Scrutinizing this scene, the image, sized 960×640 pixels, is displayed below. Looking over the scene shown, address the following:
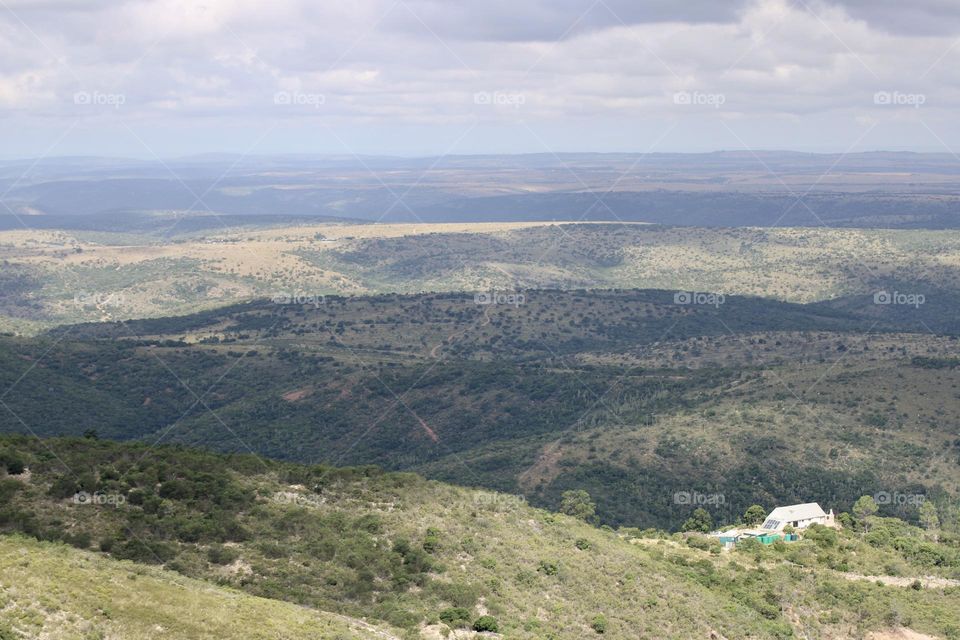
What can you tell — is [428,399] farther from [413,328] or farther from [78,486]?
[78,486]

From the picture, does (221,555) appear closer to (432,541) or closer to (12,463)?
(432,541)

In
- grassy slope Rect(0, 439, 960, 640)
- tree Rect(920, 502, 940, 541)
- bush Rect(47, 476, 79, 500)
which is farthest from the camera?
tree Rect(920, 502, 940, 541)

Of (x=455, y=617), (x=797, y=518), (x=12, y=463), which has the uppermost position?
(x=12, y=463)

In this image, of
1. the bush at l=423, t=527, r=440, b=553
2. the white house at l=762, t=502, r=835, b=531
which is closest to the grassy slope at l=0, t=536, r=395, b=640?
the bush at l=423, t=527, r=440, b=553

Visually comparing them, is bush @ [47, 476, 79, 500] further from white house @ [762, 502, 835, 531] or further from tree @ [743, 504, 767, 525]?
tree @ [743, 504, 767, 525]

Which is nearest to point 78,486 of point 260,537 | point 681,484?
point 260,537
